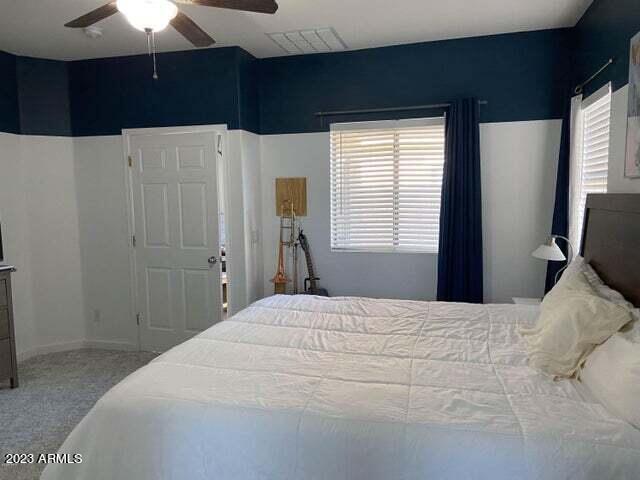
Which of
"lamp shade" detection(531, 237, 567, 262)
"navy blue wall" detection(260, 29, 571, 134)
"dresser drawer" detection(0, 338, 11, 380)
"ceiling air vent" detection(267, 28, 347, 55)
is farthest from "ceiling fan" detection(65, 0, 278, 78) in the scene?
"dresser drawer" detection(0, 338, 11, 380)

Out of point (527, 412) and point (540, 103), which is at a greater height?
point (540, 103)

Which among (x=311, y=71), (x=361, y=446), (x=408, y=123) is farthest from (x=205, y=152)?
(x=361, y=446)

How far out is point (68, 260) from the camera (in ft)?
13.4

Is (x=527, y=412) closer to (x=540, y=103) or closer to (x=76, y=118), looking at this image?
(x=540, y=103)

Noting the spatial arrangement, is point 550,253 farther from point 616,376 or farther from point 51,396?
point 51,396

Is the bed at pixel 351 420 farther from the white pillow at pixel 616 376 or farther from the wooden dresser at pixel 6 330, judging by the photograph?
the wooden dresser at pixel 6 330

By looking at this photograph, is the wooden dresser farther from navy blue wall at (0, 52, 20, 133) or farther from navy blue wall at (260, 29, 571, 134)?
navy blue wall at (260, 29, 571, 134)

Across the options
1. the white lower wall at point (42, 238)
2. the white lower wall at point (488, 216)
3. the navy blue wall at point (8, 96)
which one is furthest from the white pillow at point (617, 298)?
the navy blue wall at point (8, 96)

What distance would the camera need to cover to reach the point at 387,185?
12.6 ft

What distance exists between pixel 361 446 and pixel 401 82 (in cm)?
313

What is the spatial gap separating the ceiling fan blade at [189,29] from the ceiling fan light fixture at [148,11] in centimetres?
20

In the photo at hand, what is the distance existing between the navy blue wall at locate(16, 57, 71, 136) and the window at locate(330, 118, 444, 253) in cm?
250

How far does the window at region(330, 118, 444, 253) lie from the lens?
3709mm

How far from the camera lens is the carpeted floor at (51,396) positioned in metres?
2.51
